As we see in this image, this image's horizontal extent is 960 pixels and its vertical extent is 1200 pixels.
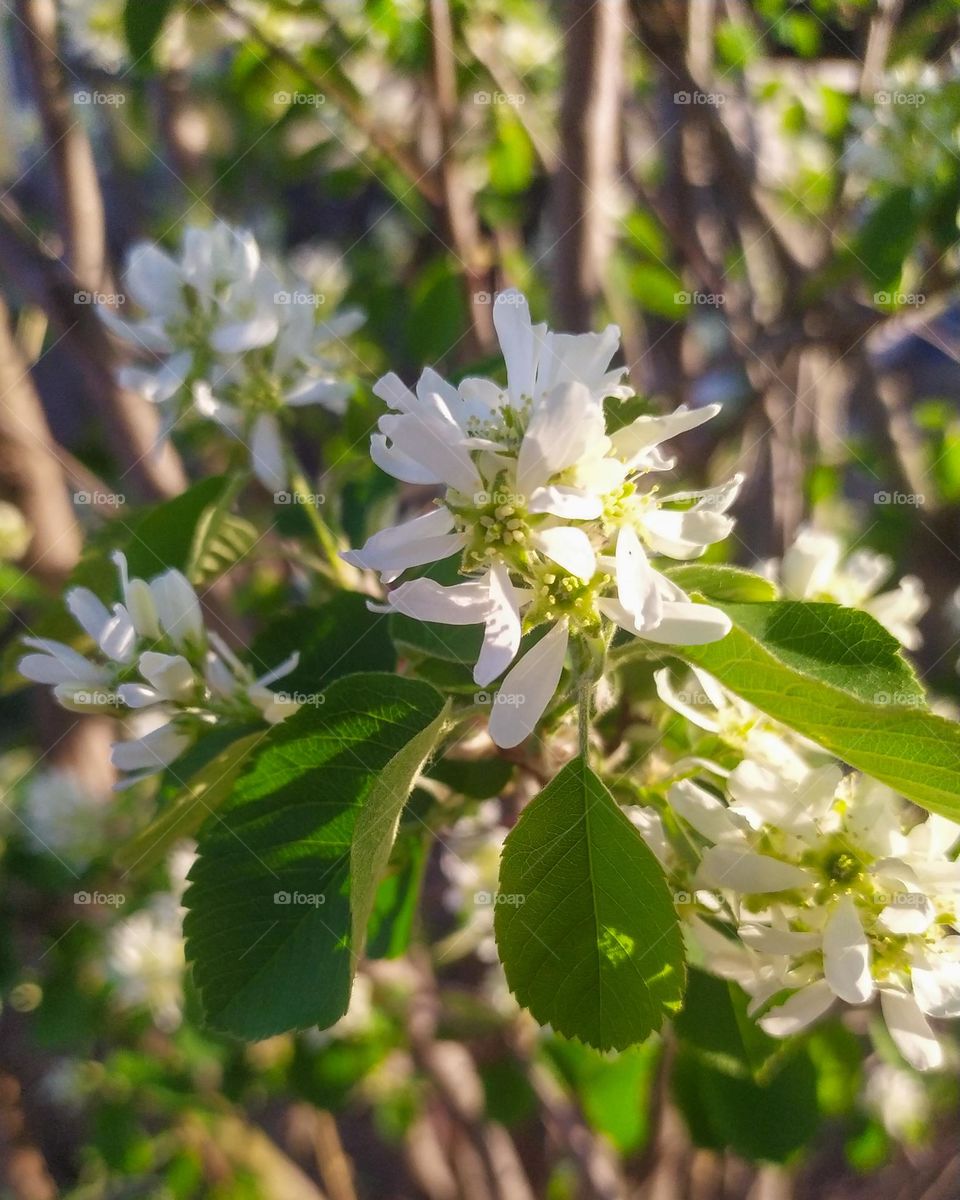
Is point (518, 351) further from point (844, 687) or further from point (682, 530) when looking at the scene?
point (844, 687)

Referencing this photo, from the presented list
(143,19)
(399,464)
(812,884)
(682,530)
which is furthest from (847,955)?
(143,19)

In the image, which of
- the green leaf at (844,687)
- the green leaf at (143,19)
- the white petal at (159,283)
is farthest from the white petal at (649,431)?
the green leaf at (143,19)

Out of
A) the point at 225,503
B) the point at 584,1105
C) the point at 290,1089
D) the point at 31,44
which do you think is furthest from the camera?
the point at 290,1089

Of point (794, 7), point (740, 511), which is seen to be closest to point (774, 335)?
point (740, 511)

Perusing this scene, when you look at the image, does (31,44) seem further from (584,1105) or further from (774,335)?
(584,1105)

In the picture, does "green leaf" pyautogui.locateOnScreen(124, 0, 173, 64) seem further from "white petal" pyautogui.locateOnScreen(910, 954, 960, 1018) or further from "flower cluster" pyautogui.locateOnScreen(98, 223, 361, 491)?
"white petal" pyautogui.locateOnScreen(910, 954, 960, 1018)

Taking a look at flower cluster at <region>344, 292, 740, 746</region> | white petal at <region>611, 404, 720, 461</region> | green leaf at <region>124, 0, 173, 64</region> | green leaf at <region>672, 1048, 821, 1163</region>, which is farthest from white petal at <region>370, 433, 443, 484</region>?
green leaf at <region>124, 0, 173, 64</region>

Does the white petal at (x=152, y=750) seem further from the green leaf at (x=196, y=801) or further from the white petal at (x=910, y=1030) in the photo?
the white petal at (x=910, y=1030)
